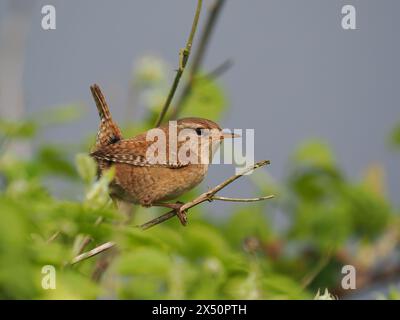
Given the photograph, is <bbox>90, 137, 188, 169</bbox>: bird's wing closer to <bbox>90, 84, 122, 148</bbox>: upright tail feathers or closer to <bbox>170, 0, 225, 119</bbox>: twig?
<bbox>90, 84, 122, 148</bbox>: upright tail feathers

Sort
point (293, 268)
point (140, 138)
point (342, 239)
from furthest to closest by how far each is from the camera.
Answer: point (293, 268) < point (342, 239) < point (140, 138)

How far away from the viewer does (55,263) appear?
1.50 metres

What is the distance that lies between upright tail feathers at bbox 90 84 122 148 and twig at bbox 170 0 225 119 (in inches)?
12.6

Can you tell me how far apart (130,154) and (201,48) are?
44cm

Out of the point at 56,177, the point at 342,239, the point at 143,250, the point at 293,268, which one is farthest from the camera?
the point at 293,268

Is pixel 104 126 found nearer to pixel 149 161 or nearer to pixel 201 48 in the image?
pixel 149 161

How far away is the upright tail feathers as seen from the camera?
2.62 m

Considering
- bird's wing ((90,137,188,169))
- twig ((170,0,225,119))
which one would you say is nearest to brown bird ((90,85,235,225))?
bird's wing ((90,137,188,169))

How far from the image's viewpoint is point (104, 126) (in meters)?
2.68

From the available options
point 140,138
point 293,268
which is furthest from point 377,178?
point 140,138

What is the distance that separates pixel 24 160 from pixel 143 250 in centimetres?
87

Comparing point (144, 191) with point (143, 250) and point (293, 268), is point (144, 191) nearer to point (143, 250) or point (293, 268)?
point (143, 250)

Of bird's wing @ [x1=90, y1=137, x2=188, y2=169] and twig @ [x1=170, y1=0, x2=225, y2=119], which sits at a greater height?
twig @ [x1=170, y1=0, x2=225, y2=119]

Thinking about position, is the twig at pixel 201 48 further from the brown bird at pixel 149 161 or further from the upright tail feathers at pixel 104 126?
the upright tail feathers at pixel 104 126
